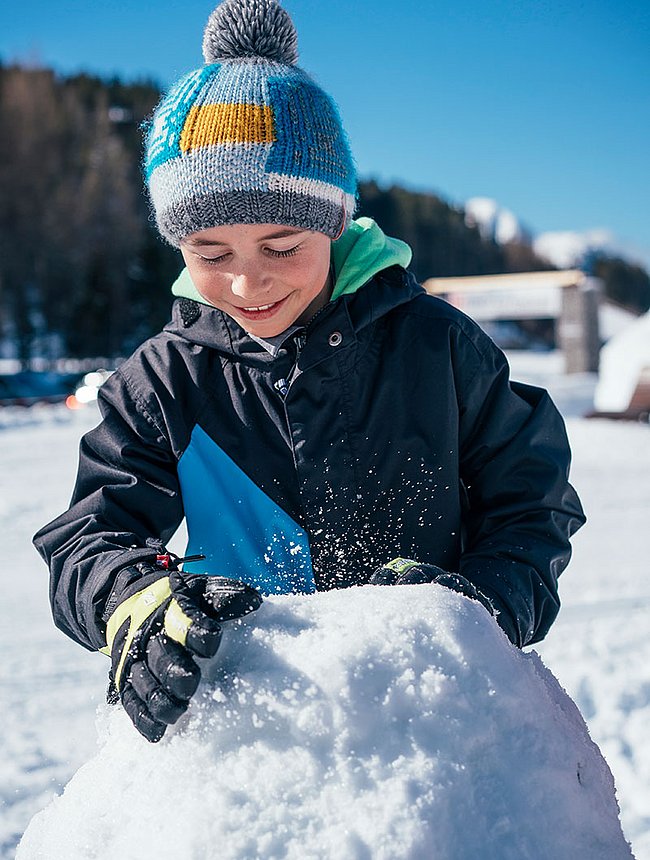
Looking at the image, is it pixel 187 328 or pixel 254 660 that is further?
pixel 187 328

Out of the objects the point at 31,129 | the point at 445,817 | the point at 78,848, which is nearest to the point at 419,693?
the point at 445,817

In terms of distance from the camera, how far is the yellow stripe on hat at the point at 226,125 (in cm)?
151

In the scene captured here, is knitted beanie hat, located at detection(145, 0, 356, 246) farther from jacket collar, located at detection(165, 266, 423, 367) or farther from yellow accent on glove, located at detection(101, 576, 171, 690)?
yellow accent on glove, located at detection(101, 576, 171, 690)

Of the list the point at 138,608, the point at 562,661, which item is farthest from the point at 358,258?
the point at 562,661

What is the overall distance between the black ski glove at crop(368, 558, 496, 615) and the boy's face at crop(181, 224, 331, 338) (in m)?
0.53

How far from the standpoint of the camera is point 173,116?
157cm

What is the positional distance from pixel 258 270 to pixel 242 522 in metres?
0.53

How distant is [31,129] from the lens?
123ft

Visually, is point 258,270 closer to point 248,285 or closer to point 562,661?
point 248,285

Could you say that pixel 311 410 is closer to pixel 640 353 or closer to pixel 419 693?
pixel 419 693

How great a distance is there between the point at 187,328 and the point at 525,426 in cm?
72

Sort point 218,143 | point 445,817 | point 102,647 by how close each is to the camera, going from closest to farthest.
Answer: point 445,817 < point 102,647 < point 218,143

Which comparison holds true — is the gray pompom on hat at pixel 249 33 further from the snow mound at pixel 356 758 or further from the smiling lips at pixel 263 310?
the snow mound at pixel 356 758

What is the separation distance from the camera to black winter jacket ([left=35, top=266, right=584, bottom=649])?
64.4 inches
